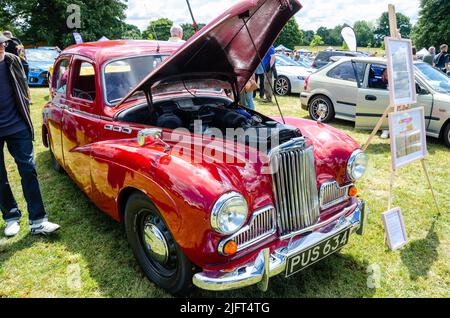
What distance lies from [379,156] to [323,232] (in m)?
3.85

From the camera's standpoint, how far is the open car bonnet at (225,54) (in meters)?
2.73

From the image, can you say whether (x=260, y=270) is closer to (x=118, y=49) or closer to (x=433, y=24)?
(x=118, y=49)

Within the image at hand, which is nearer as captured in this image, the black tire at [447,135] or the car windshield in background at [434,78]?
the black tire at [447,135]

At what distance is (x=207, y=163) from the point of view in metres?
2.35

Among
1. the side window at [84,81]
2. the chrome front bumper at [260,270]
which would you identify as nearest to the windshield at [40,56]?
the side window at [84,81]

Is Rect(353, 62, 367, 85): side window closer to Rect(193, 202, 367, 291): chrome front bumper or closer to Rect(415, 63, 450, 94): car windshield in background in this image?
Rect(415, 63, 450, 94): car windshield in background

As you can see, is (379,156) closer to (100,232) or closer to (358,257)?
(358,257)

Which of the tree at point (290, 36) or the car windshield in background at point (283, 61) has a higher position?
the tree at point (290, 36)

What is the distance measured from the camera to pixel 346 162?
286cm

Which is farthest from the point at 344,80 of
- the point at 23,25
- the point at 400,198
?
the point at 23,25

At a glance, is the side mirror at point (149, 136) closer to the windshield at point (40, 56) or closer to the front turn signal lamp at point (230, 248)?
the front turn signal lamp at point (230, 248)

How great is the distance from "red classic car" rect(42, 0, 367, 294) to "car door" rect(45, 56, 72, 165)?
23 centimetres

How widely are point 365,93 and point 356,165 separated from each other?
172 inches

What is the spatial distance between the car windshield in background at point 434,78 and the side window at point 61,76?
6210 millimetres
